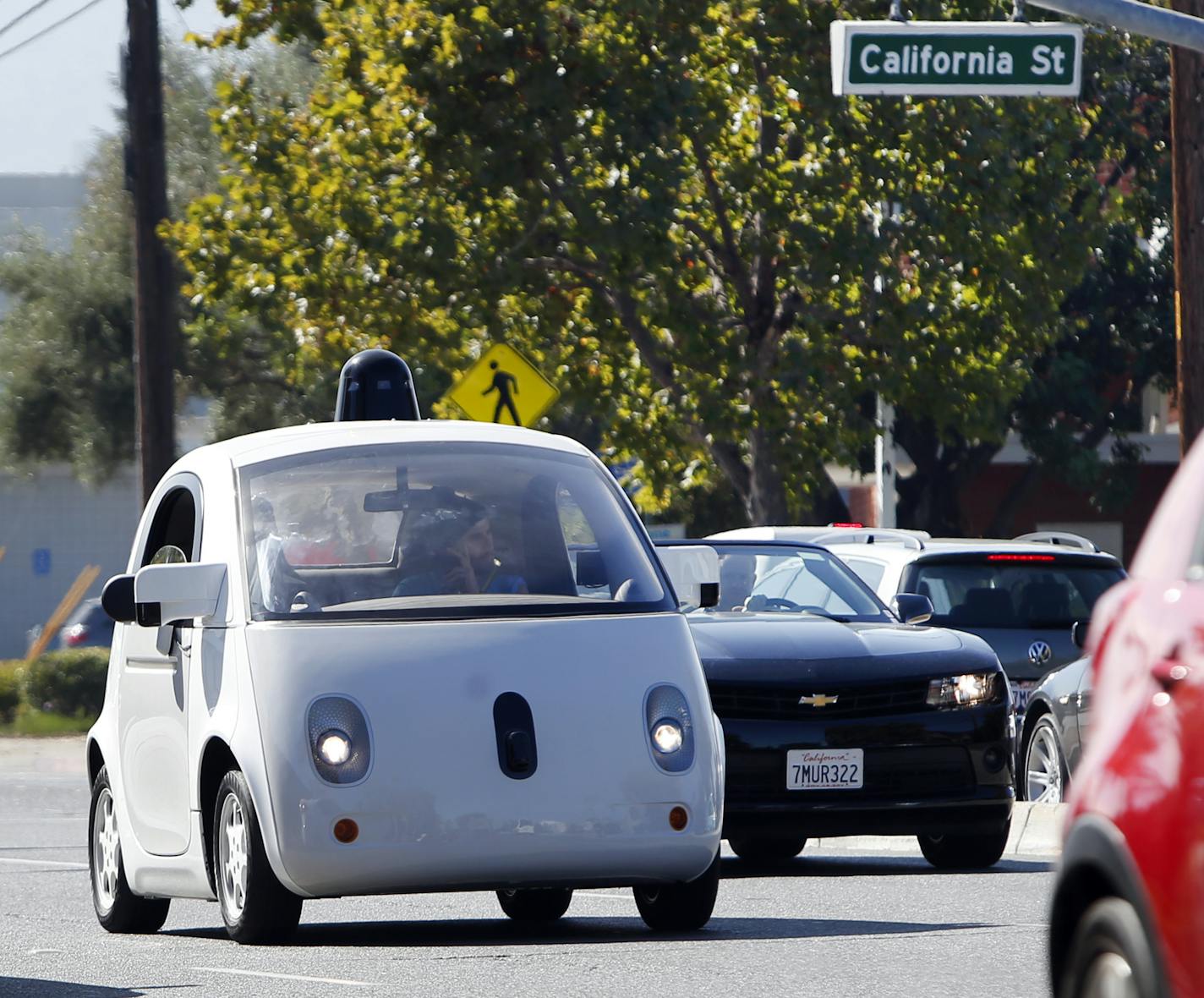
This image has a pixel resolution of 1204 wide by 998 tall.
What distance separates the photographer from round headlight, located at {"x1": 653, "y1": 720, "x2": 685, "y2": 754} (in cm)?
885

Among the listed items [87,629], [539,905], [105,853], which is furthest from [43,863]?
[87,629]

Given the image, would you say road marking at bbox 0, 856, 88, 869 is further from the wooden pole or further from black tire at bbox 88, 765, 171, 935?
the wooden pole

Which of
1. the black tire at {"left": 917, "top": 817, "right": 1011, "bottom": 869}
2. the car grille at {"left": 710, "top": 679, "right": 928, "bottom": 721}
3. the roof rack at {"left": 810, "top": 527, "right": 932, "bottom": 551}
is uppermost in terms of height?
the roof rack at {"left": 810, "top": 527, "right": 932, "bottom": 551}

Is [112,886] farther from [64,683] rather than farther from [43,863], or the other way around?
[64,683]

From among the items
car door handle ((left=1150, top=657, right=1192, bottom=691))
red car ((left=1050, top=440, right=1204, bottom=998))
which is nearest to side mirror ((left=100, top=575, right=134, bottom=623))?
red car ((left=1050, top=440, right=1204, bottom=998))

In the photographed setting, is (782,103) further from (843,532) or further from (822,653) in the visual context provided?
(822,653)

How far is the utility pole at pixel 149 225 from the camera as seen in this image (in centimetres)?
2500

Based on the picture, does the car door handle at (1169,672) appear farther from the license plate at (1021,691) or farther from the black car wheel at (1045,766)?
the license plate at (1021,691)

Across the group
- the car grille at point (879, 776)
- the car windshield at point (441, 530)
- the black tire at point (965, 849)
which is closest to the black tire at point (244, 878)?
the car windshield at point (441, 530)

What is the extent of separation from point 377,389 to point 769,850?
3141 mm

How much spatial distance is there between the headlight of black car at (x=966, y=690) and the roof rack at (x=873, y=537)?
401 cm

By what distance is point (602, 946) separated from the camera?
9.23 m

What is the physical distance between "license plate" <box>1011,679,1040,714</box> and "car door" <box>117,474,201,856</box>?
6901mm

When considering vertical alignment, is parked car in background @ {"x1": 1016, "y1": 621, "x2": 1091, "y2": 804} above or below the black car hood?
below
